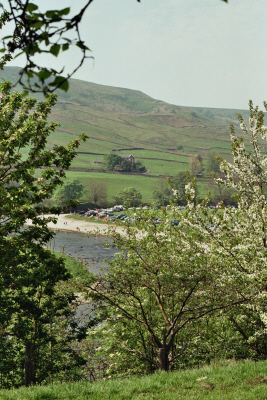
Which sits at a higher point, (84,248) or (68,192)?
(68,192)

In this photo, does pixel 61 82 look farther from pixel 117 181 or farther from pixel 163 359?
pixel 117 181

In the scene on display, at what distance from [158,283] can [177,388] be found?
11.9 feet

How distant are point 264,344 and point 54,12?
1350cm

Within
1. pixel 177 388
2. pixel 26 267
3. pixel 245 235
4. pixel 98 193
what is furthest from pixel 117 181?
pixel 177 388

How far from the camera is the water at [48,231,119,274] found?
5990 cm

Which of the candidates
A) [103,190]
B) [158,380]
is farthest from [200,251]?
[103,190]

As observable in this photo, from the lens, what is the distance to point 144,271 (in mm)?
11109

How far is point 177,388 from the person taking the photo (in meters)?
7.76

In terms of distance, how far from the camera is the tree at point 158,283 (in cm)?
1072

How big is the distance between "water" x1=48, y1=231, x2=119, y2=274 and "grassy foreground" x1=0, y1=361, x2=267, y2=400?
46.7m

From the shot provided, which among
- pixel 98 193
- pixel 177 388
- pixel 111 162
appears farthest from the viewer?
pixel 111 162

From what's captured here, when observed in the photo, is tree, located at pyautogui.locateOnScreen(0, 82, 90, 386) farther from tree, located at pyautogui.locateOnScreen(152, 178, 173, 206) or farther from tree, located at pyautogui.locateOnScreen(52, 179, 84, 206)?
tree, located at pyautogui.locateOnScreen(52, 179, 84, 206)

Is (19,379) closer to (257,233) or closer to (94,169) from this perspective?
(257,233)

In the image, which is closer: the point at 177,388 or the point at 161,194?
the point at 177,388
